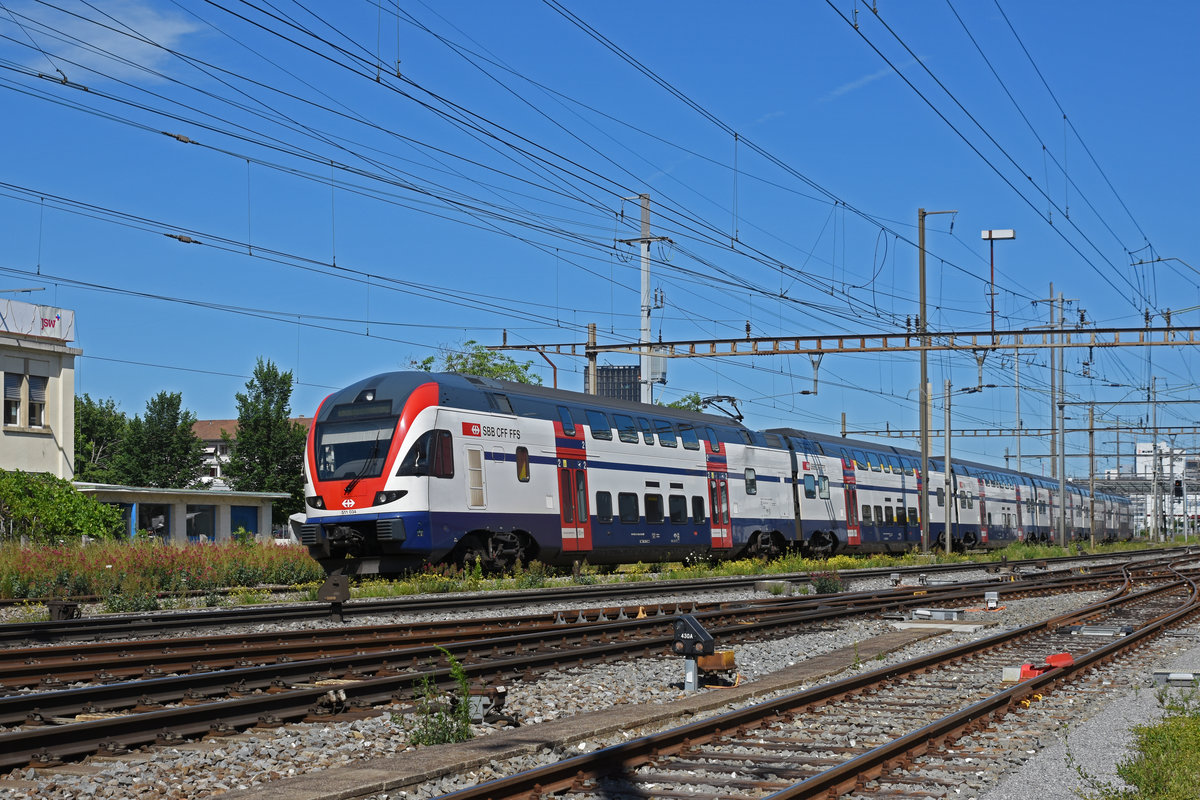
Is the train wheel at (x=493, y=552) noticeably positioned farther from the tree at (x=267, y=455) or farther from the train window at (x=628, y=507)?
the tree at (x=267, y=455)

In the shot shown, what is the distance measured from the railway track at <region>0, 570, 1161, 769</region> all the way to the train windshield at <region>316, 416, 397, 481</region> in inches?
242

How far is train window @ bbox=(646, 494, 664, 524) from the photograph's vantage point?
2894cm

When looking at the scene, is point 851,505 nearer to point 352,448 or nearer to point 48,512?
point 352,448

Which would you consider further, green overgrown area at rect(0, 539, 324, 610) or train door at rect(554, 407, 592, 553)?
train door at rect(554, 407, 592, 553)

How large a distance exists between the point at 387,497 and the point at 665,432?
31.9 feet

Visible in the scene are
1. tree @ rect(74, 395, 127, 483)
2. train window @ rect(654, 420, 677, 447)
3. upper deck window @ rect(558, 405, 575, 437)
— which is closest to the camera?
upper deck window @ rect(558, 405, 575, 437)

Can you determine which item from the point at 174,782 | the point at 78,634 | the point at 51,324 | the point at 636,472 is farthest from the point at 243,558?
the point at 174,782

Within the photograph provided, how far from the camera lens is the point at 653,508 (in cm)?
2916

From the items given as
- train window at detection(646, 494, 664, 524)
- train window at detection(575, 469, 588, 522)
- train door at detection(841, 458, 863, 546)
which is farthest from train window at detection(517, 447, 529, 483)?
train door at detection(841, 458, 863, 546)

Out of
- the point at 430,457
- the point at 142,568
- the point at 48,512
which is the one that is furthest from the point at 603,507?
the point at 48,512

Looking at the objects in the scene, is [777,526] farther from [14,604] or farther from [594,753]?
[594,753]

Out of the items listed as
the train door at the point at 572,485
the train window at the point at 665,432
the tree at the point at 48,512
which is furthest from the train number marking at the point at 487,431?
the tree at the point at 48,512

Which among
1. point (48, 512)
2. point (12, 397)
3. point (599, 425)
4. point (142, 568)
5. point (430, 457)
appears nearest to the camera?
point (430, 457)

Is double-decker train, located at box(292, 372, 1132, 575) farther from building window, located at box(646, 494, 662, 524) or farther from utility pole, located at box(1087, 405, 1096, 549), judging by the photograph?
utility pole, located at box(1087, 405, 1096, 549)
